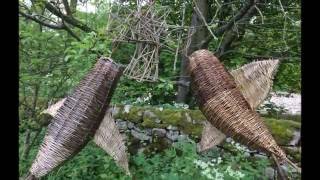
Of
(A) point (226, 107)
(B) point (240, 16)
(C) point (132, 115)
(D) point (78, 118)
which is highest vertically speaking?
(B) point (240, 16)

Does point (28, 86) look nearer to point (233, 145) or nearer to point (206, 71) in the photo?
point (233, 145)

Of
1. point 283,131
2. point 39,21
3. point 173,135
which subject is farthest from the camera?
point 173,135

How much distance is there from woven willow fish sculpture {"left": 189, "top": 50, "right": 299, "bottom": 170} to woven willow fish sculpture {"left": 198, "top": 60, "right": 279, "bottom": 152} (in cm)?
4

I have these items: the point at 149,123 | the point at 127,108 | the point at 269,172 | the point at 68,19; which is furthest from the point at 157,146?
the point at 68,19

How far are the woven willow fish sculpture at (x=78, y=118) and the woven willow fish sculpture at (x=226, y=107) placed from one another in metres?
0.33

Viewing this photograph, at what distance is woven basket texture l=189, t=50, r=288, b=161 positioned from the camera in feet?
5.60

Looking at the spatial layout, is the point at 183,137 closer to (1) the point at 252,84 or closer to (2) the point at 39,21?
(2) the point at 39,21

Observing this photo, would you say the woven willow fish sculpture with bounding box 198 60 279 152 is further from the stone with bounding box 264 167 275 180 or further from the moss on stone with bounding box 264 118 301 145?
the moss on stone with bounding box 264 118 301 145

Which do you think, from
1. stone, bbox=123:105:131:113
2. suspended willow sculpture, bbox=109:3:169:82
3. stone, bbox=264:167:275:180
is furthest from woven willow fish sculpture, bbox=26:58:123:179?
stone, bbox=123:105:131:113

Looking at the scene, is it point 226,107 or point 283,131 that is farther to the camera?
point 283,131

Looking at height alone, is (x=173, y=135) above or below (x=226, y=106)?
below

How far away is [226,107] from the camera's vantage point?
175 centimetres
